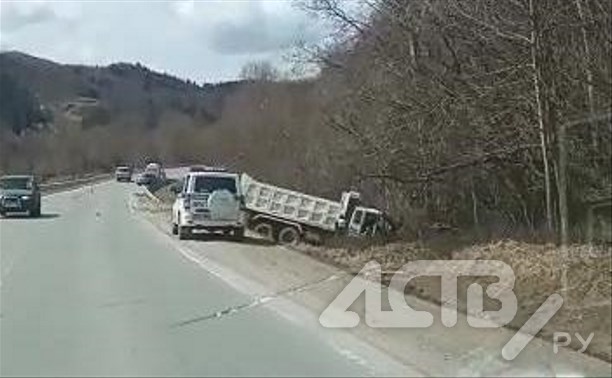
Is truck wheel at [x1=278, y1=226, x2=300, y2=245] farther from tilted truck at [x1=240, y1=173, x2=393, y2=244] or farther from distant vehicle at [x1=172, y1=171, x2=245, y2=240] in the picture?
distant vehicle at [x1=172, y1=171, x2=245, y2=240]

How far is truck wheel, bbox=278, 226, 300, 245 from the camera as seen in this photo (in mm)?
34125

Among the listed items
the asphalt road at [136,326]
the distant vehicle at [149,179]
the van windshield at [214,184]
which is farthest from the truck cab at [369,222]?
the distant vehicle at [149,179]

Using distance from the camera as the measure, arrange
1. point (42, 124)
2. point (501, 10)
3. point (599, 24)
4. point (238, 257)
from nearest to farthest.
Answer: point (599, 24)
point (501, 10)
point (238, 257)
point (42, 124)

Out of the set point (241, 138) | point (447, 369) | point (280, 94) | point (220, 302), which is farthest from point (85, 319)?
point (241, 138)

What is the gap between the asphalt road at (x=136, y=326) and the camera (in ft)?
38.9

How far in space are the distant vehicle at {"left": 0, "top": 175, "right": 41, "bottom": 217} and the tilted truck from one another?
17787mm

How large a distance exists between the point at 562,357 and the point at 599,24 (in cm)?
730

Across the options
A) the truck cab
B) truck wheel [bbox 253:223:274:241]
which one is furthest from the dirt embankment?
truck wheel [bbox 253:223:274:241]

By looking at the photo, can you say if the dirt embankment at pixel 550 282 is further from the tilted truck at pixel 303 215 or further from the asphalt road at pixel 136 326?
the tilted truck at pixel 303 215

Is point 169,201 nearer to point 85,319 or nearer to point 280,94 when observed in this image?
point 280,94

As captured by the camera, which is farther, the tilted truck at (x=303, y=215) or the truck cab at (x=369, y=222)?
the tilted truck at (x=303, y=215)

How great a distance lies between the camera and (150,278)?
22234 mm
